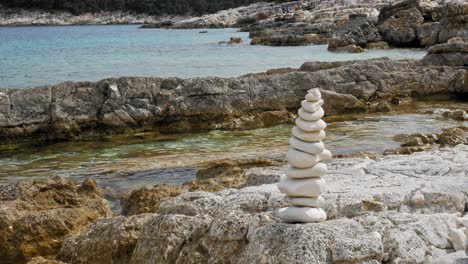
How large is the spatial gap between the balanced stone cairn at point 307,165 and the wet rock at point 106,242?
1359 mm

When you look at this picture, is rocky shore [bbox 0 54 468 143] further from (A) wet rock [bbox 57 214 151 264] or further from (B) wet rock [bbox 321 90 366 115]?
(A) wet rock [bbox 57 214 151 264]

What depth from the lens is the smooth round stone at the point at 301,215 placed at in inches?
159

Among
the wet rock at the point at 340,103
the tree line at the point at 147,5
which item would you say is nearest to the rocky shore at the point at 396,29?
the wet rock at the point at 340,103

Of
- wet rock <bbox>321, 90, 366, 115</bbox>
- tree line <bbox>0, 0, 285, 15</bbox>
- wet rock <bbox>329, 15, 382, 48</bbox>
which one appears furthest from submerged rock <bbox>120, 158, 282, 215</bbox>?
tree line <bbox>0, 0, 285, 15</bbox>

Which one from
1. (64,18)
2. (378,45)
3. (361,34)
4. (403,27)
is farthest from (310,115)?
(64,18)

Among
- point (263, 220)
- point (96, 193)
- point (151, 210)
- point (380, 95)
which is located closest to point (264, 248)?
point (263, 220)

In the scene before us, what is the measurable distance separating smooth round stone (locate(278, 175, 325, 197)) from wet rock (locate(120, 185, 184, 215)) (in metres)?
2.45

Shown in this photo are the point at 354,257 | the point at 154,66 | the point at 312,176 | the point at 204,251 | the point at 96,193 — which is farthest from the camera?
the point at 154,66

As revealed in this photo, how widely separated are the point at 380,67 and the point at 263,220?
11453mm

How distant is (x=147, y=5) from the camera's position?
373 feet

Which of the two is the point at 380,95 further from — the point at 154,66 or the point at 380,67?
the point at 154,66

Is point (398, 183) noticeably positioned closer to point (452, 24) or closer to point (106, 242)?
point (106, 242)

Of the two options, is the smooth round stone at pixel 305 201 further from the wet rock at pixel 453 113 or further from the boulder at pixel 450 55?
the boulder at pixel 450 55

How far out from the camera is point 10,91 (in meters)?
11.9
